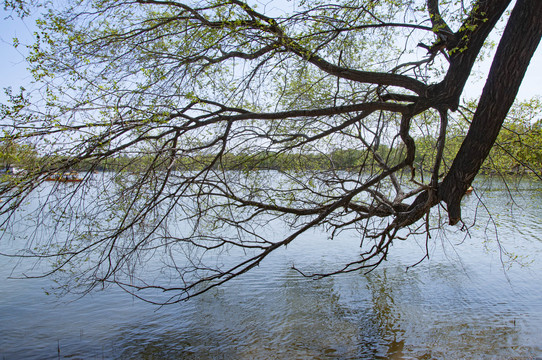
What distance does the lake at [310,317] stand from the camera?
21.2 feet

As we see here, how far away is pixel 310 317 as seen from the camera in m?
7.76

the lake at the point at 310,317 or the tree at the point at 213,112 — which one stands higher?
the tree at the point at 213,112

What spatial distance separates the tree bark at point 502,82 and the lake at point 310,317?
95cm

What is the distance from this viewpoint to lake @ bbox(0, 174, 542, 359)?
6.45m

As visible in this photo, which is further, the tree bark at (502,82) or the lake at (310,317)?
the lake at (310,317)

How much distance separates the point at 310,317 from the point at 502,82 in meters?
5.30

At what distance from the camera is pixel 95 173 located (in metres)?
4.79

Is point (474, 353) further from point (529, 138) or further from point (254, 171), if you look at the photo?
point (254, 171)

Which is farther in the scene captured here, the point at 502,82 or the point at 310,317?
the point at 310,317

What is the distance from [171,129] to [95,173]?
1.05 meters

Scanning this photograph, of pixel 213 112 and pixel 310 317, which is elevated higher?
pixel 213 112

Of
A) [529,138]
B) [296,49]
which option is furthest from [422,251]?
[296,49]

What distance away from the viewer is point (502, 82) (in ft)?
15.4

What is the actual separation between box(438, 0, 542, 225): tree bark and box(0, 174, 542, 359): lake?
0.95m
